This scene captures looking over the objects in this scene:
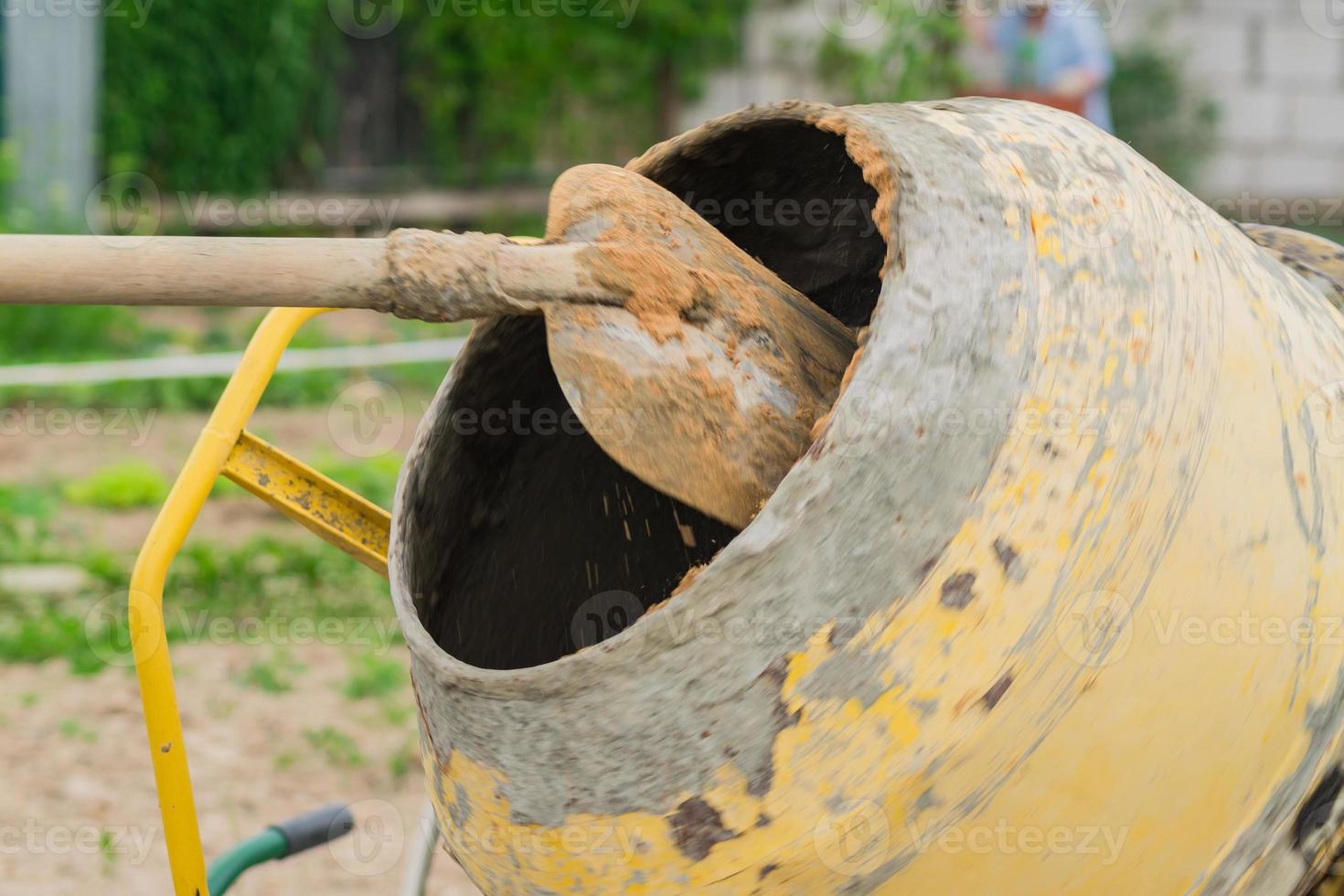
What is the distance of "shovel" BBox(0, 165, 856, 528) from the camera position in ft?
4.38

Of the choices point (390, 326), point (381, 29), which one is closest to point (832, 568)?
point (390, 326)

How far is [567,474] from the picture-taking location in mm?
2039

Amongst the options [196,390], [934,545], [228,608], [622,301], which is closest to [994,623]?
[934,545]

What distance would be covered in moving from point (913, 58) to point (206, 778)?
226 inches

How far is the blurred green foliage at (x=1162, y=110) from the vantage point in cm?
1131

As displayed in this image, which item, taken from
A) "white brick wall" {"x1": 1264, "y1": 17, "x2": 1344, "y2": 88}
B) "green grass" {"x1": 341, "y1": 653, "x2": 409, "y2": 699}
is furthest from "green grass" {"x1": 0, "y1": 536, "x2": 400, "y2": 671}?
"white brick wall" {"x1": 1264, "y1": 17, "x2": 1344, "y2": 88}

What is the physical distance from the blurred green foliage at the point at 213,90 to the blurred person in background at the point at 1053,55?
192 inches

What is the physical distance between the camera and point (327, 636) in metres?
4.45

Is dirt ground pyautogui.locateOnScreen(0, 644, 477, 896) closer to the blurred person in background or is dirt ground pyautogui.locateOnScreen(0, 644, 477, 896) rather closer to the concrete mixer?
the concrete mixer

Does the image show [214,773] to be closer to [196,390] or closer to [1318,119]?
[196,390]

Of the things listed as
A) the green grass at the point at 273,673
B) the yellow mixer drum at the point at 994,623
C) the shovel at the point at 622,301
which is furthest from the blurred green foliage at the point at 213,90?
the yellow mixer drum at the point at 994,623

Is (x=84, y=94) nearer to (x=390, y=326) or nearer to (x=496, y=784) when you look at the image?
(x=390, y=326)

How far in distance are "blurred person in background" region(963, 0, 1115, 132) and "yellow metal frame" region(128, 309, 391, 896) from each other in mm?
5263

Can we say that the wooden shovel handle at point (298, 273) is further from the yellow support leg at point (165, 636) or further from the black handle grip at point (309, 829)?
the black handle grip at point (309, 829)
